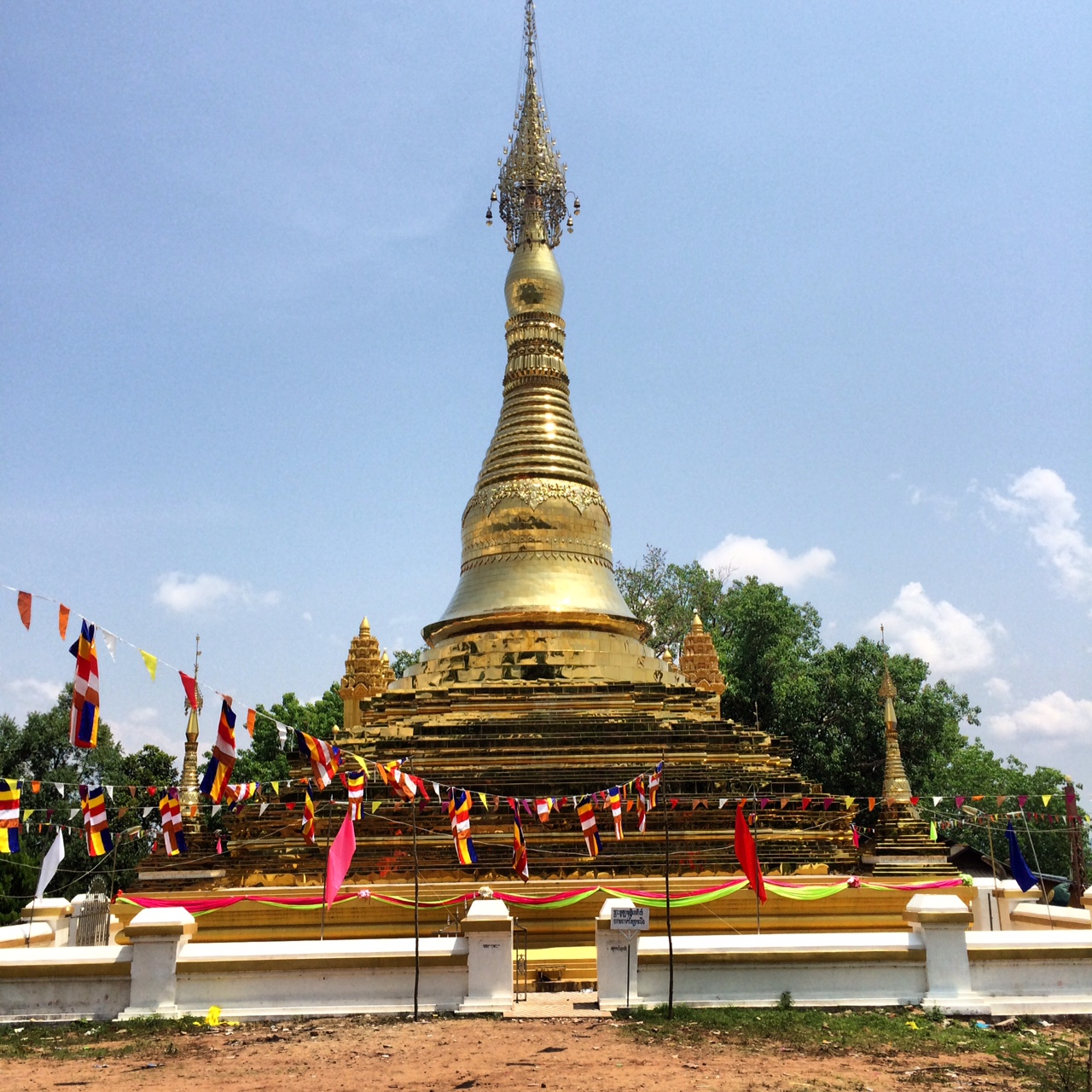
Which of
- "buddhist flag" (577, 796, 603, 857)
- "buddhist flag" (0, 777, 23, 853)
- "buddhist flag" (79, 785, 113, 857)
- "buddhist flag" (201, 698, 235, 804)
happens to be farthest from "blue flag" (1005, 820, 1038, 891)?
"buddhist flag" (0, 777, 23, 853)

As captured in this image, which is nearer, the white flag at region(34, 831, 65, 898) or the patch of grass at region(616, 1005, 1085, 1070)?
the patch of grass at region(616, 1005, 1085, 1070)

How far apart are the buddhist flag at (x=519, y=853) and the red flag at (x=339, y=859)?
4254 mm

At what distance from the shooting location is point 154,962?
39.0 feet

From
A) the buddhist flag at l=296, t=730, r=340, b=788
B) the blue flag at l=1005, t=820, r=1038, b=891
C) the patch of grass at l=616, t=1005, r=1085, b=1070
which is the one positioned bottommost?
the patch of grass at l=616, t=1005, r=1085, b=1070

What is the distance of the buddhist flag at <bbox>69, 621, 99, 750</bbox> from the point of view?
39.7 ft

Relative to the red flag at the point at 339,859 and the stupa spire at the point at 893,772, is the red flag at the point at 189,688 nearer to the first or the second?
the red flag at the point at 339,859

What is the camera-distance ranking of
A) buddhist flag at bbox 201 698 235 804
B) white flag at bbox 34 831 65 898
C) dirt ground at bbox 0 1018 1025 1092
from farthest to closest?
white flag at bbox 34 831 65 898 → buddhist flag at bbox 201 698 235 804 → dirt ground at bbox 0 1018 1025 1092

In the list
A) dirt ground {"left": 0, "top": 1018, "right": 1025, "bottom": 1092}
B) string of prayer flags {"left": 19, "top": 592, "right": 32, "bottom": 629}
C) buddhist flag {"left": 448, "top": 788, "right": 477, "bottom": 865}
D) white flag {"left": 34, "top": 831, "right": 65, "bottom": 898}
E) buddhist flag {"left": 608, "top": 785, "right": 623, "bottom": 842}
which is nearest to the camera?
dirt ground {"left": 0, "top": 1018, "right": 1025, "bottom": 1092}

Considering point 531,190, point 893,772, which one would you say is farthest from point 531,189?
point 893,772

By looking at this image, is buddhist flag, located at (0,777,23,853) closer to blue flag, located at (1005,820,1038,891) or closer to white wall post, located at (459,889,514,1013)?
white wall post, located at (459,889,514,1013)

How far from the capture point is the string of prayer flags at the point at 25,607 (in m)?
11.8

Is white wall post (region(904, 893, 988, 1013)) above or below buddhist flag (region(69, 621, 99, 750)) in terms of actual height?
below

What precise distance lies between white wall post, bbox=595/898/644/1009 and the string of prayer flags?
673cm

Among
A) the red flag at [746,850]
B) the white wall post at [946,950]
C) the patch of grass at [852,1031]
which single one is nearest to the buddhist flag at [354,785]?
the red flag at [746,850]
